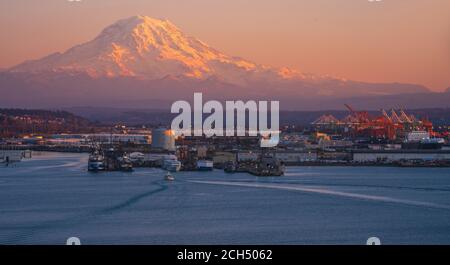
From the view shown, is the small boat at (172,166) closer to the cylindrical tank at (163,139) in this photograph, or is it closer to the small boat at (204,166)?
the small boat at (204,166)

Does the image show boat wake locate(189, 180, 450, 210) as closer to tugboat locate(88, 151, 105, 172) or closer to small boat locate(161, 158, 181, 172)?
small boat locate(161, 158, 181, 172)

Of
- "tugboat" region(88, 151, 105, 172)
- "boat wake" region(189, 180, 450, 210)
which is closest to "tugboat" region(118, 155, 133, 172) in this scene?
"tugboat" region(88, 151, 105, 172)

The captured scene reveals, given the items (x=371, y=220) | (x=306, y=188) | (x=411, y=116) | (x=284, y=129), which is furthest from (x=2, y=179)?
(x=411, y=116)

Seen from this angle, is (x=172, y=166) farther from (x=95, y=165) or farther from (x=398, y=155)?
(x=398, y=155)

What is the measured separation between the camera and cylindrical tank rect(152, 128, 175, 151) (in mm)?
20562

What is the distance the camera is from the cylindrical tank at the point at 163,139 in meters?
20.6

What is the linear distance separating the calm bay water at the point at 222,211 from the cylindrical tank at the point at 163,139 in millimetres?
9054

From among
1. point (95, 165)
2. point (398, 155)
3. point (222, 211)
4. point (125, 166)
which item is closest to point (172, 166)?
point (125, 166)

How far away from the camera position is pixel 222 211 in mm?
6980

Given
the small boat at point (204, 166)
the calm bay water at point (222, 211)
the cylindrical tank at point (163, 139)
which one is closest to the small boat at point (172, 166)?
the small boat at point (204, 166)

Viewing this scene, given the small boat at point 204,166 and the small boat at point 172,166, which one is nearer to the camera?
the small boat at point 172,166

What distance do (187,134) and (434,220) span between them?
16.2 metres

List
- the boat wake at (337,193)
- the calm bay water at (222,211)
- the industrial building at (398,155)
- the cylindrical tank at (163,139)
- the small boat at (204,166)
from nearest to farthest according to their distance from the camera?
the calm bay water at (222,211) < the boat wake at (337,193) < the small boat at (204,166) < the industrial building at (398,155) < the cylindrical tank at (163,139)
